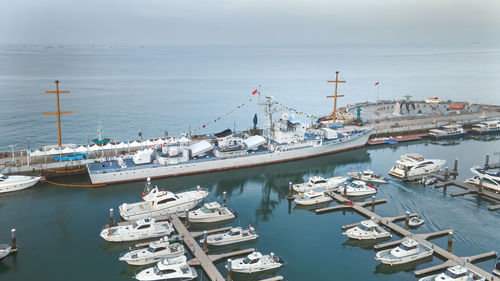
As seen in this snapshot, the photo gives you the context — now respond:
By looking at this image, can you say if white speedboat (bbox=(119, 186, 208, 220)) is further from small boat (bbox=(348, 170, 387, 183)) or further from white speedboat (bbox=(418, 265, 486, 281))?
white speedboat (bbox=(418, 265, 486, 281))

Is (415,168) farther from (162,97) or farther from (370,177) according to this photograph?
(162,97)

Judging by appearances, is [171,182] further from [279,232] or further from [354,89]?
[354,89]

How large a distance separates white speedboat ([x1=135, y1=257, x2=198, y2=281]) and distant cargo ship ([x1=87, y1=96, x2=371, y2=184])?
19174mm

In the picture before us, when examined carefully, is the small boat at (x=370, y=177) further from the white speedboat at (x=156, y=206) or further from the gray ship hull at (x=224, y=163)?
Answer: the white speedboat at (x=156, y=206)

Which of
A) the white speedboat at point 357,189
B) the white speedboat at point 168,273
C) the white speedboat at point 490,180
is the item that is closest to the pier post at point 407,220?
the white speedboat at point 357,189

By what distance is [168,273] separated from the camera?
2289 cm

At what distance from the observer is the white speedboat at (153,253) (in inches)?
978

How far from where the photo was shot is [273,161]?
48625 mm

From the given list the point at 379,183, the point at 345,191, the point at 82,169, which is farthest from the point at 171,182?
the point at 379,183

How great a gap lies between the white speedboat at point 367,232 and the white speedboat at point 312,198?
617cm

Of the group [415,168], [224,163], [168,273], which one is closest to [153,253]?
[168,273]

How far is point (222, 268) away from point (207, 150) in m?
22.3

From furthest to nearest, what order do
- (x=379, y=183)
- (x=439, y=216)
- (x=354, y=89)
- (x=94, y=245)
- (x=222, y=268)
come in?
(x=354, y=89) → (x=379, y=183) → (x=439, y=216) → (x=94, y=245) → (x=222, y=268)

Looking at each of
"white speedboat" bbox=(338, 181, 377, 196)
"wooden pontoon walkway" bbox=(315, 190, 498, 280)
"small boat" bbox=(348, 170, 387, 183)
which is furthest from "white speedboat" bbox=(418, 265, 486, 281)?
"small boat" bbox=(348, 170, 387, 183)
